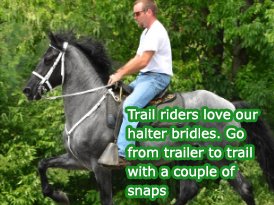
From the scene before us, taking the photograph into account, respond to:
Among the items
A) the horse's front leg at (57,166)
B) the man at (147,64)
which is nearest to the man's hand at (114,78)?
the man at (147,64)

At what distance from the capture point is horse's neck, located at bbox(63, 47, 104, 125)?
8.79 meters

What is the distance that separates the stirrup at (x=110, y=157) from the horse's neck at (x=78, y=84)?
2.09ft

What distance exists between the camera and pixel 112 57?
13.0 m

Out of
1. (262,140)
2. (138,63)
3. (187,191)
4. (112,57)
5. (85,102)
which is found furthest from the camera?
(112,57)

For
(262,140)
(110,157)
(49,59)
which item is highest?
(49,59)

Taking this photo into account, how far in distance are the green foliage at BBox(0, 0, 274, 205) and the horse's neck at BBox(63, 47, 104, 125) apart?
3.12 m

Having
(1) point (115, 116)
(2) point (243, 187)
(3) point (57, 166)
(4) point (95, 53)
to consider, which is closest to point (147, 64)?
(1) point (115, 116)

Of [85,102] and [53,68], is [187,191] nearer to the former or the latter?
[85,102]

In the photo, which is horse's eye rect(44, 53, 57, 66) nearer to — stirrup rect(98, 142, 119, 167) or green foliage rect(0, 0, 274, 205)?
stirrup rect(98, 142, 119, 167)

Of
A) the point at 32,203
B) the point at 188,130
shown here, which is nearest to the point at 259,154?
the point at 188,130

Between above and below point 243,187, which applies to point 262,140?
above

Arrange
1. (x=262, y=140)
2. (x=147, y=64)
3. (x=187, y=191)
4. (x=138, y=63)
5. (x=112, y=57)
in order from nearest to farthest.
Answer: (x=138, y=63) → (x=147, y=64) → (x=187, y=191) → (x=262, y=140) → (x=112, y=57)

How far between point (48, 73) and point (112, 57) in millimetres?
4353

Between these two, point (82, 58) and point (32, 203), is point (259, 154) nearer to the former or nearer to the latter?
point (82, 58)
